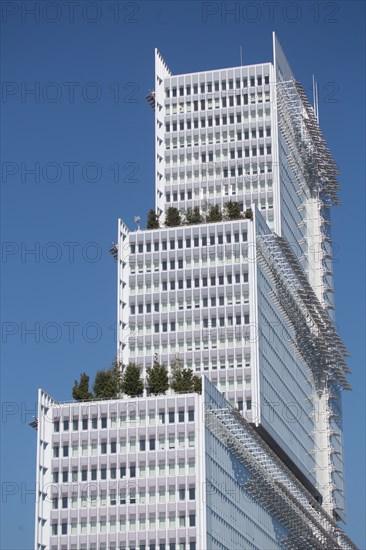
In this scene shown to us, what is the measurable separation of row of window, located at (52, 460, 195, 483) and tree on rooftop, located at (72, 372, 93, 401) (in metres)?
10.5

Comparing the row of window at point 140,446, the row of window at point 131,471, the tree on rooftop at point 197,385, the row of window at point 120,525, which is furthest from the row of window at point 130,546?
the tree on rooftop at point 197,385

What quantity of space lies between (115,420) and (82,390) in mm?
8801

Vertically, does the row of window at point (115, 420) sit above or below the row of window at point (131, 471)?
above

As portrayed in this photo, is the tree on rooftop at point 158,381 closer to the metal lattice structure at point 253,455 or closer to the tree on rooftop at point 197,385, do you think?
the tree on rooftop at point 197,385

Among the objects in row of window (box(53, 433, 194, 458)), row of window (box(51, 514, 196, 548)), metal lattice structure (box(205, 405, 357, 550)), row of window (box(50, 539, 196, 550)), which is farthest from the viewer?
metal lattice structure (box(205, 405, 357, 550))

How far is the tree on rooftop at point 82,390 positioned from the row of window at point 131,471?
10.5 metres

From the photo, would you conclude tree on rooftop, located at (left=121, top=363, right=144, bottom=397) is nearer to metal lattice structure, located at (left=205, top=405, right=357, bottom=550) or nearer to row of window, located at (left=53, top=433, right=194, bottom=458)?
row of window, located at (left=53, top=433, right=194, bottom=458)

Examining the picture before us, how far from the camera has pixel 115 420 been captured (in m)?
177

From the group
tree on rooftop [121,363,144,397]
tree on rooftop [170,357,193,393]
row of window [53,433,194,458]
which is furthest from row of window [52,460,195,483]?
tree on rooftop [121,363,144,397]

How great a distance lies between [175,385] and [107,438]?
1218 cm

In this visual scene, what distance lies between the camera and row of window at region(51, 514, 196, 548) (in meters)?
170

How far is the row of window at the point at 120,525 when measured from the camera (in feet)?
557

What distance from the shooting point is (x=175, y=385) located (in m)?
184

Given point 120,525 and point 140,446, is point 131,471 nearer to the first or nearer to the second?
point 140,446
